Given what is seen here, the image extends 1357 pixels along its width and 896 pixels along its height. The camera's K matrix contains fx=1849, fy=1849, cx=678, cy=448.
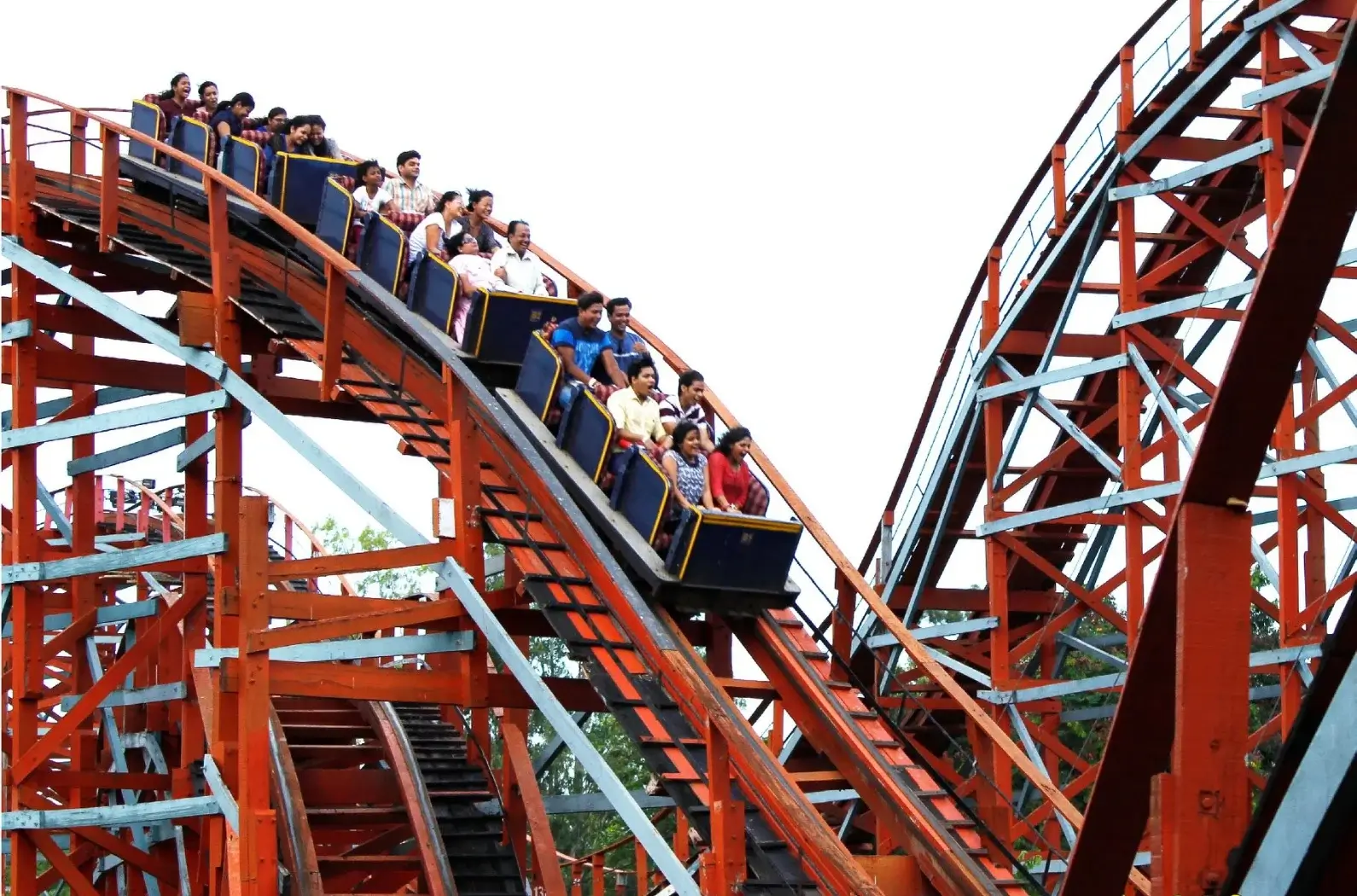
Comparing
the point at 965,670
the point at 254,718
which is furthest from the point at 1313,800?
the point at 965,670

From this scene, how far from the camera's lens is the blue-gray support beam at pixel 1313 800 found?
8.16 ft

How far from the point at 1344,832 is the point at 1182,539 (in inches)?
22.1

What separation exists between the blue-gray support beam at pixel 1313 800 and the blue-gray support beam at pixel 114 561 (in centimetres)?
870

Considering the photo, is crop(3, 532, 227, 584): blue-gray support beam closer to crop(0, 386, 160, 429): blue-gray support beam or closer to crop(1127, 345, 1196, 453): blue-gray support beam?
crop(0, 386, 160, 429): blue-gray support beam

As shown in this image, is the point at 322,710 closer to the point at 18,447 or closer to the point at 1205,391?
the point at 18,447

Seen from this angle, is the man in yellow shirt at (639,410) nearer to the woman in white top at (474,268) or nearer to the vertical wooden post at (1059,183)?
the woman in white top at (474,268)

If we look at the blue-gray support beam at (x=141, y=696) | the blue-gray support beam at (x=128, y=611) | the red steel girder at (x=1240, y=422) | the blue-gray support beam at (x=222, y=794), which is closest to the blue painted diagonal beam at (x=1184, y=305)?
the blue-gray support beam at (x=222, y=794)

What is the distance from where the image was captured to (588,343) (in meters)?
9.88

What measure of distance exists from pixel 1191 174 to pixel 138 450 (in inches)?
284

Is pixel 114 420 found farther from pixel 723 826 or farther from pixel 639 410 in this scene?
pixel 723 826

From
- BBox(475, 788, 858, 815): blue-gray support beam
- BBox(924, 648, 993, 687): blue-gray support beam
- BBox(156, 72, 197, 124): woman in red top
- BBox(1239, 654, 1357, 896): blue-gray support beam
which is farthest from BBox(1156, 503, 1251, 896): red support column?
BBox(156, 72, 197, 124): woman in red top

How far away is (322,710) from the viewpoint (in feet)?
44.2

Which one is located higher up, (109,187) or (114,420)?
(109,187)

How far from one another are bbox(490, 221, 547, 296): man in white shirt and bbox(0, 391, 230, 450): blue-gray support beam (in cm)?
178
